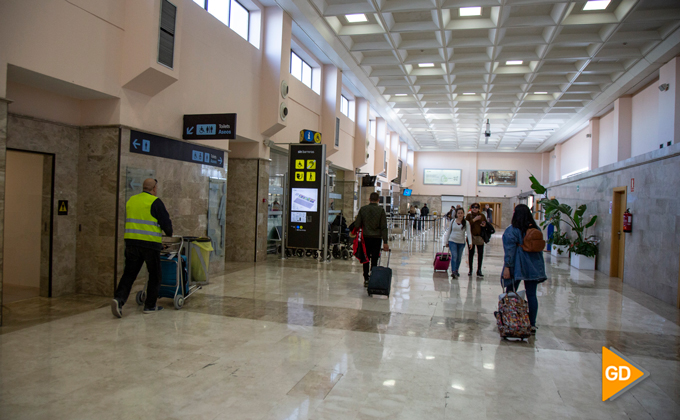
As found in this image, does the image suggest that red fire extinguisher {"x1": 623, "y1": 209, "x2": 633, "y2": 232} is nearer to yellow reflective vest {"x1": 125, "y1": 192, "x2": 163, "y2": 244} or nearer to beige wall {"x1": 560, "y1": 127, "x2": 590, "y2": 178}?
yellow reflective vest {"x1": 125, "y1": 192, "x2": 163, "y2": 244}

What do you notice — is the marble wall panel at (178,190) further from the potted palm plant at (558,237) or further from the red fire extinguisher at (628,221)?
the potted palm plant at (558,237)

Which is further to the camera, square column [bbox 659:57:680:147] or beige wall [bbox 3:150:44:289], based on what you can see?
square column [bbox 659:57:680:147]

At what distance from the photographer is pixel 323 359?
4.15 meters

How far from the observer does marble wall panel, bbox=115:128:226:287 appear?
6.49 metres

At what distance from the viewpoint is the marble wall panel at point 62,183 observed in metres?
6.03

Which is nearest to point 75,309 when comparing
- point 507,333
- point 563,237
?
point 507,333

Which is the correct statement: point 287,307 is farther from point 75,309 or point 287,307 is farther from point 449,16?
point 449,16

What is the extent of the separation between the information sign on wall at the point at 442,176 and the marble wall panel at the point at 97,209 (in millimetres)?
32665

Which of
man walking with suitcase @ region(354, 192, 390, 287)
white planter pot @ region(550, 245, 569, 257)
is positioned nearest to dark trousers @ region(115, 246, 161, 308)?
man walking with suitcase @ region(354, 192, 390, 287)

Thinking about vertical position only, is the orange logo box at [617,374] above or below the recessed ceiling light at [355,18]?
below

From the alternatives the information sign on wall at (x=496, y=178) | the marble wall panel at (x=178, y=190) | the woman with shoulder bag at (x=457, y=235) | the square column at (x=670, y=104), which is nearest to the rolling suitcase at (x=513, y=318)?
the woman with shoulder bag at (x=457, y=235)

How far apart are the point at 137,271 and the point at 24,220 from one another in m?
2.25

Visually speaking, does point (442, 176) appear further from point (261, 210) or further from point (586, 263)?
point (261, 210)

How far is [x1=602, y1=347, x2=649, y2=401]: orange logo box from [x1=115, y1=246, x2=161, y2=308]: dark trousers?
504 cm
